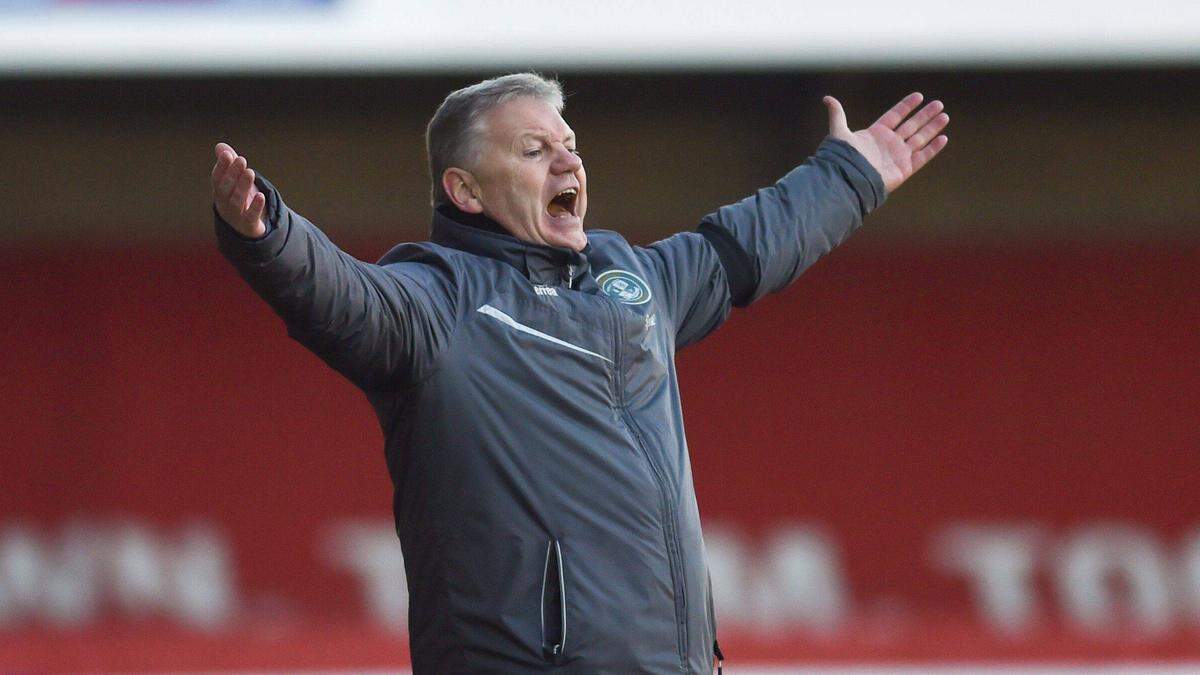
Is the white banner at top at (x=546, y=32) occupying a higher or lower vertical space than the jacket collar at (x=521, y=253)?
higher

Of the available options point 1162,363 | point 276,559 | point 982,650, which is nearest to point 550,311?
point 982,650

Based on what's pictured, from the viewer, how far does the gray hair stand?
2.21m

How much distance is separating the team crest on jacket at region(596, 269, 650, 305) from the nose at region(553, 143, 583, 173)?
0.15 metres

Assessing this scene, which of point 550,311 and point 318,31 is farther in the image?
point 318,31

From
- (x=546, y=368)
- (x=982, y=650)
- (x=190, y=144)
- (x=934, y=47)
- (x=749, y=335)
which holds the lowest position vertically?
(x=982, y=650)

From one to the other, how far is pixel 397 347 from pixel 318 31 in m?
3.05

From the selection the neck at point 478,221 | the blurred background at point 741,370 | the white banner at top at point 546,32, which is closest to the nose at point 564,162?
the neck at point 478,221

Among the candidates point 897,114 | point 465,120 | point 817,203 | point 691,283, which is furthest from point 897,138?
point 465,120

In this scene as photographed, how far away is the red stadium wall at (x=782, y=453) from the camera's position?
6.12 meters

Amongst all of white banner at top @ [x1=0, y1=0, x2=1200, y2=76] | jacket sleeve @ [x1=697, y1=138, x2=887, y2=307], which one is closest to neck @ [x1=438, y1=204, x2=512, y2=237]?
jacket sleeve @ [x1=697, y1=138, x2=887, y2=307]

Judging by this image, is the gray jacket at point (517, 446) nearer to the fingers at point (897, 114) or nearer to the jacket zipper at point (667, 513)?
the jacket zipper at point (667, 513)

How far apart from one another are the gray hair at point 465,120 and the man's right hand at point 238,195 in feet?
1.55

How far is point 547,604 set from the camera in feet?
6.32

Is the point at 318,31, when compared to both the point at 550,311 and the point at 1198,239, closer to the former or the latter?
the point at 550,311
